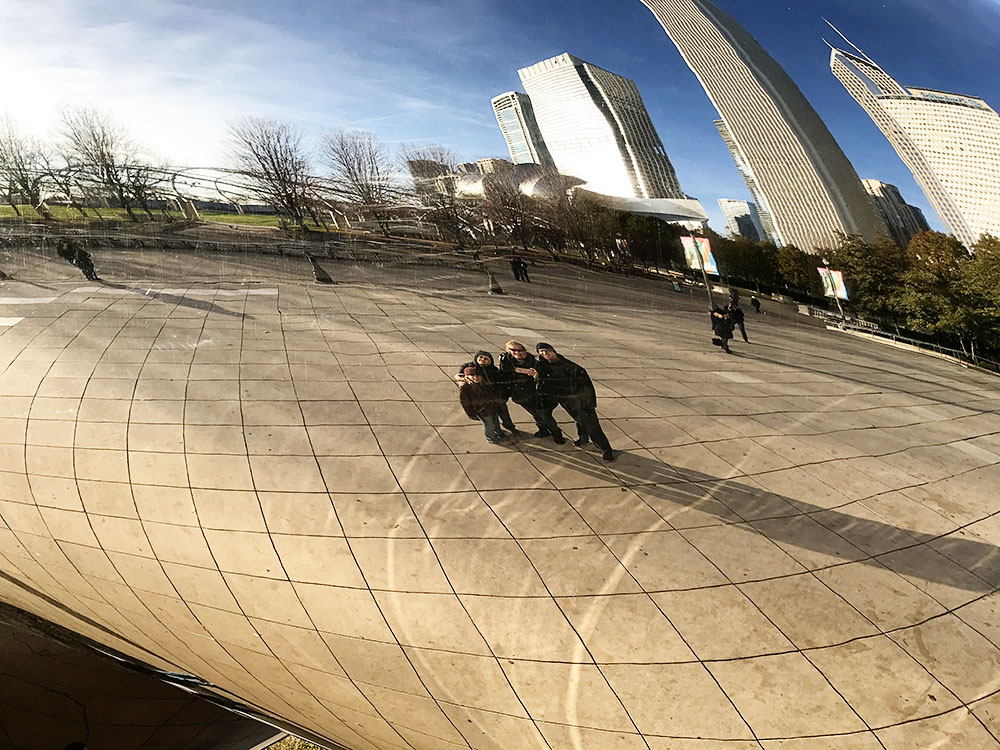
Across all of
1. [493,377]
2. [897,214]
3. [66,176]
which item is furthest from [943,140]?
[66,176]

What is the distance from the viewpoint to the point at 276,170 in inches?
97.8

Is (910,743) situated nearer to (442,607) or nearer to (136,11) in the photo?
(442,607)

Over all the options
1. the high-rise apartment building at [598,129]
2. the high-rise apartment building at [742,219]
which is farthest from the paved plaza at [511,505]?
the high-rise apartment building at [598,129]

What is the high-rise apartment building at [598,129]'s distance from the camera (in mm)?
2635

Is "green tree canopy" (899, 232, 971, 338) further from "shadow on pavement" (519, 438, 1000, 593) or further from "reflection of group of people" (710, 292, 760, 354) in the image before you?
"shadow on pavement" (519, 438, 1000, 593)

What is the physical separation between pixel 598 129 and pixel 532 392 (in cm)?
135

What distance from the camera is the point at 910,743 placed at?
189 centimetres

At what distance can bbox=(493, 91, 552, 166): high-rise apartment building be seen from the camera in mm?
2680

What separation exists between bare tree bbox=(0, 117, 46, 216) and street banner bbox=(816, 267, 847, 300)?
3.77 meters

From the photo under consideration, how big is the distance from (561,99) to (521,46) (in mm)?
326

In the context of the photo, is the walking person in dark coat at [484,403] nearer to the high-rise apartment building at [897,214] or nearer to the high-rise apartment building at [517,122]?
the high-rise apartment building at [517,122]

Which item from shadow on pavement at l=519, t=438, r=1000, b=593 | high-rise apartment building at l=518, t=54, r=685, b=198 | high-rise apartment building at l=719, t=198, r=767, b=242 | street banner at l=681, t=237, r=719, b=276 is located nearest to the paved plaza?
shadow on pavement at l=519, t=438, r=1000, b=593

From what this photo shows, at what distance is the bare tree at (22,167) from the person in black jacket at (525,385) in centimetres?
227

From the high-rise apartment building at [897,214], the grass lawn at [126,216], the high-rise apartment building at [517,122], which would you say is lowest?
the grass lawn at [126,216]
